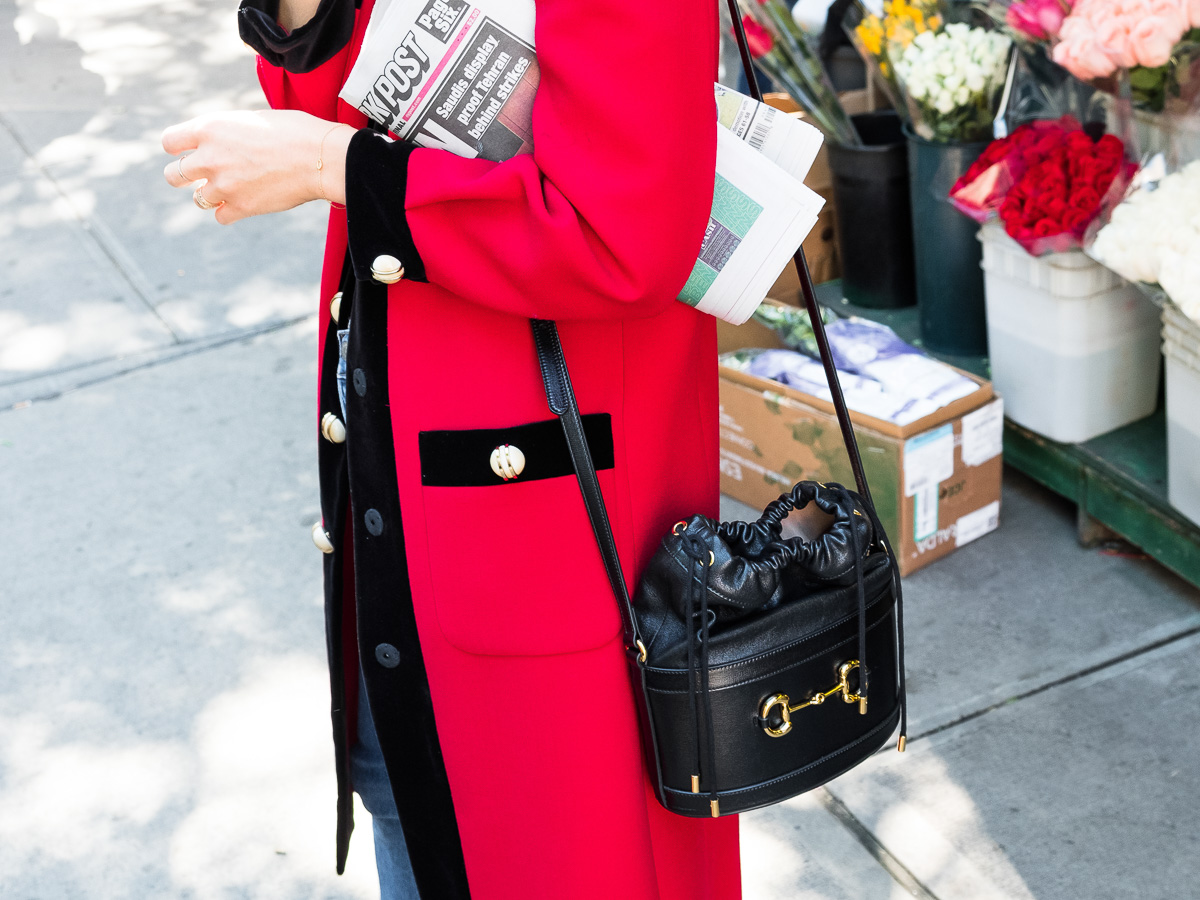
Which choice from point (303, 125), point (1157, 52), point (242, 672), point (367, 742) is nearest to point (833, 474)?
point (1157, 52)

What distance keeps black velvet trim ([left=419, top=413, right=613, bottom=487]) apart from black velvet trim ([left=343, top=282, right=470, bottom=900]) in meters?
0.06

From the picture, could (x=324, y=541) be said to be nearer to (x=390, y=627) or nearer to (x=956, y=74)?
(x=390, y=627)

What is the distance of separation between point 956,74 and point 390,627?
7.77ft

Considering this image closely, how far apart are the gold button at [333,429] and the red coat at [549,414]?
0.11 m

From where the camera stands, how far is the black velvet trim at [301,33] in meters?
1.08

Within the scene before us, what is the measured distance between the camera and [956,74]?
3.08 m

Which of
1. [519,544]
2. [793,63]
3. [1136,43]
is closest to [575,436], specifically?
[519,544]

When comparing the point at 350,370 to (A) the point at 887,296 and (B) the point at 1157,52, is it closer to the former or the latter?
(B) the point at 1157,52

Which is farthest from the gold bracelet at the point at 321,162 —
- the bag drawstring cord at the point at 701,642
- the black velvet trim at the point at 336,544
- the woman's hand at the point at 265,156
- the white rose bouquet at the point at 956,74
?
the white rose bouquet at the point at 956,74

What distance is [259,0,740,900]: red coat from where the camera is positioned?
0.99 meters

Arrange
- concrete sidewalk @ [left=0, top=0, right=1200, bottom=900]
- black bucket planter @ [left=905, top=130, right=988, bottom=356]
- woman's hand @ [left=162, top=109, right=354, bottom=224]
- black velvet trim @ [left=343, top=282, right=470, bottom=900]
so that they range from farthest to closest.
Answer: black bucket planter @ [left=905, top=130, right=988, bottom=356] < concrete sidewalk @ [left=0, top=0, right=1200, bottom=900] < black velvet trim @ [left=343, top=282, right=470, bottom=900] < woman's hand @ [left=162, top=109, right=354, bottom=224]

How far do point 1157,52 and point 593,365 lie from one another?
1.78 meters

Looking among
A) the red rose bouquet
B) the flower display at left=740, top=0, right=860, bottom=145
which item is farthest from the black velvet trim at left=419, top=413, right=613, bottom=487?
the flower display at left=740, top=0, right=860, bottom=145

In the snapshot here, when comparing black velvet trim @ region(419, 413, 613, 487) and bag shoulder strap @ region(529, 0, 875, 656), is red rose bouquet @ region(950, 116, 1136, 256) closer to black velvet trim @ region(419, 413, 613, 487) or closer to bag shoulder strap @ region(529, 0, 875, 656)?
bag shoulder strap @ region(529, 0, 875, 656)
